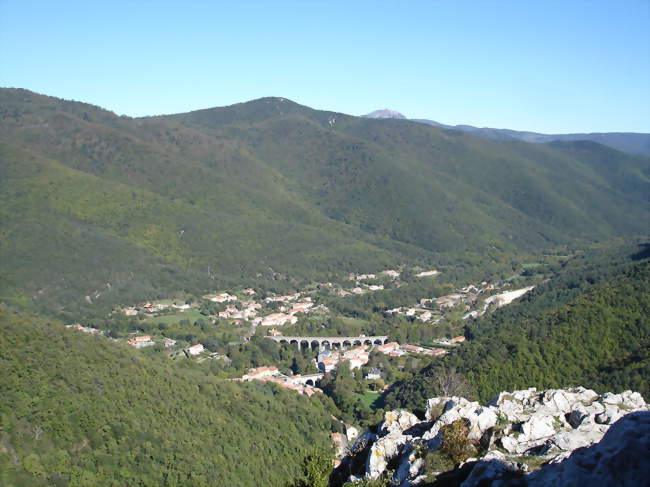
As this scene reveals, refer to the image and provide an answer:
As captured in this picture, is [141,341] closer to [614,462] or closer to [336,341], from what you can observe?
[336,341]

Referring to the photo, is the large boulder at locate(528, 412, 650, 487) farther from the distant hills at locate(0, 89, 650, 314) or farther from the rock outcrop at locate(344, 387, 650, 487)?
the distant hills at locate(0, 89, 650, 314)

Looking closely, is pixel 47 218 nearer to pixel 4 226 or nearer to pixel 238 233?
pixel 4 226

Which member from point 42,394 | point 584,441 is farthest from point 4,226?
point 584,441

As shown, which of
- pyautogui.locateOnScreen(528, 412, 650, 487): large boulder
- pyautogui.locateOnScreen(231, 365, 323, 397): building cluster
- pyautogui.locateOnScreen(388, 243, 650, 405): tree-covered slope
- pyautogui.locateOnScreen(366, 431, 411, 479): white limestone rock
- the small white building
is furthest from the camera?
the small white building

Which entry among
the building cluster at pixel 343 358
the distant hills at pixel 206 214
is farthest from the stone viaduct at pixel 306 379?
the distant hills at pixel 206 214

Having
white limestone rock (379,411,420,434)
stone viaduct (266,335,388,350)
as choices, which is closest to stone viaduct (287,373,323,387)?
stone viaduct (266,335,388,350)

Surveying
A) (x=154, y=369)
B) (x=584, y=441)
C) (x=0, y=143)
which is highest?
(x=0, y=143)
